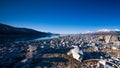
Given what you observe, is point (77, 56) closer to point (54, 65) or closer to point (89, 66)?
point (89, 66)

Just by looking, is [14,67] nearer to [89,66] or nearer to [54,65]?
[54,65]

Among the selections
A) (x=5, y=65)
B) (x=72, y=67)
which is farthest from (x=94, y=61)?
(x=5, y=65)

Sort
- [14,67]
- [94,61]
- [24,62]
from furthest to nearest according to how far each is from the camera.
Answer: [94,61] < [24,62] < [14,67]

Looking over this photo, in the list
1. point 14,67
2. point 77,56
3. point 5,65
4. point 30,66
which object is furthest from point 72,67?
point 5,65

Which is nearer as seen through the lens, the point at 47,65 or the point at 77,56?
the point at 47,65

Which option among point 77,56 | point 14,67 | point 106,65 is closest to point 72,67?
point 77,56

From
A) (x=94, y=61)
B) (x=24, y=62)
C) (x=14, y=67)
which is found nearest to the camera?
(x=14, y=67)

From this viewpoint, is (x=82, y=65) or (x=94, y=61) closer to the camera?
(x=82, y=65)

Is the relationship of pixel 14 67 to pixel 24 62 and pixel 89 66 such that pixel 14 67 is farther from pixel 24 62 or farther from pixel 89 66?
pixel 89 66
